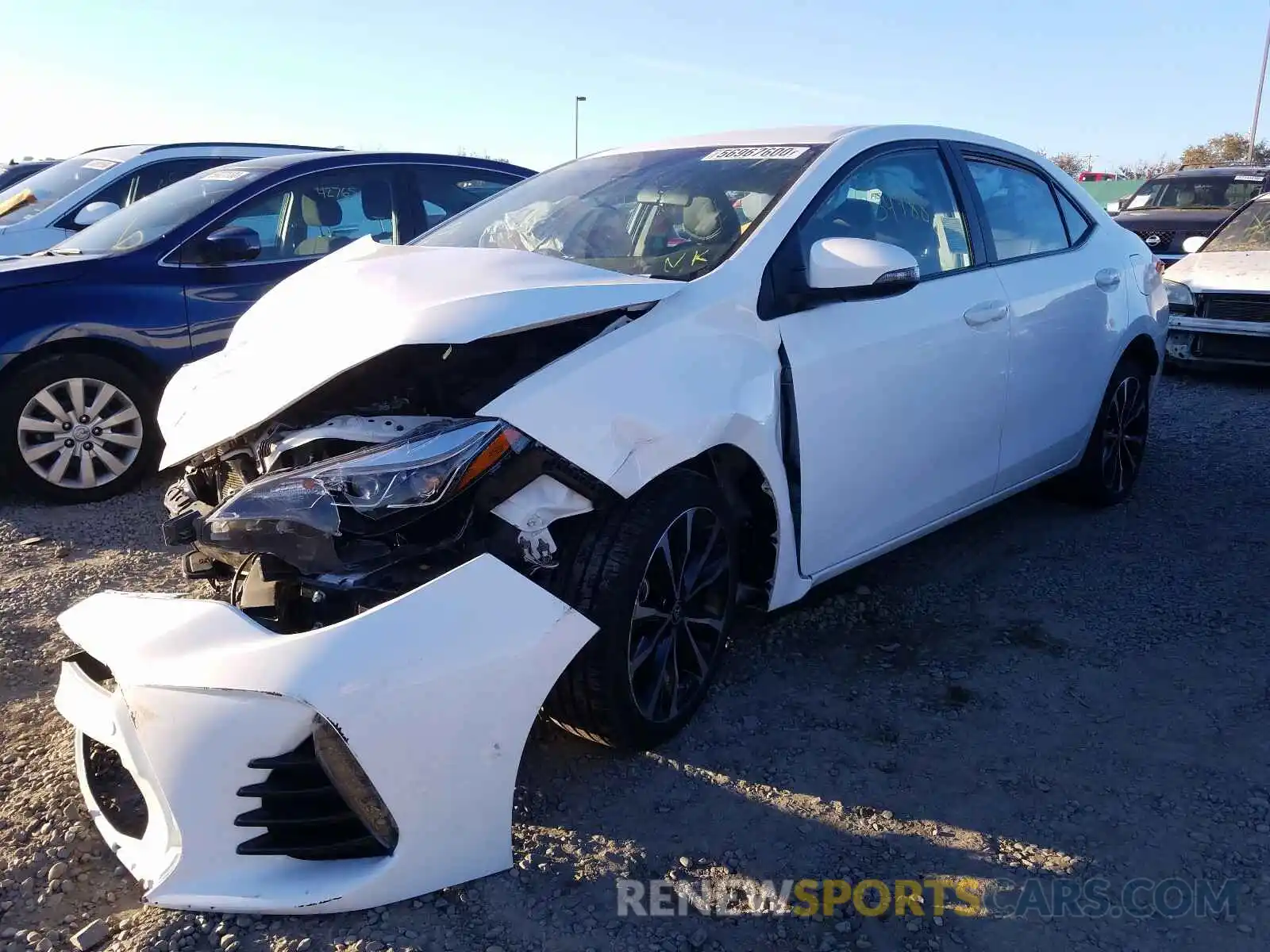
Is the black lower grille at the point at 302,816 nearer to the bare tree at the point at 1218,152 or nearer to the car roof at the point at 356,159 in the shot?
the car roof at the point at 356,159

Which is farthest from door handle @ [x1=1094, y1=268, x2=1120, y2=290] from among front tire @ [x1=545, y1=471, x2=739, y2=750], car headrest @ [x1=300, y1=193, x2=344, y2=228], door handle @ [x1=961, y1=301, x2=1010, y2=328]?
car headrest @ [x1=300, y1=193, x2=344, y2=228]

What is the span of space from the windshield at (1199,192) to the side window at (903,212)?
34.6ft

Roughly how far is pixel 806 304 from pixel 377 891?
1.96m

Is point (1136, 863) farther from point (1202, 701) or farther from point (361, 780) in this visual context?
point (361, 780)

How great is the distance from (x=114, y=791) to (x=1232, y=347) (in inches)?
321

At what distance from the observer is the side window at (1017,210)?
4.04m

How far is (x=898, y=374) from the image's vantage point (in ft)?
11.0

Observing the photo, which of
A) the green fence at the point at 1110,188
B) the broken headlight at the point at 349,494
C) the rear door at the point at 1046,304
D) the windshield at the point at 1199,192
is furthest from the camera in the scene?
the green fence at the point at 1110,188

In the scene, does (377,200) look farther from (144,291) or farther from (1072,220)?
(1072,220)

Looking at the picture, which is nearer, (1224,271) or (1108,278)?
(1108,278)

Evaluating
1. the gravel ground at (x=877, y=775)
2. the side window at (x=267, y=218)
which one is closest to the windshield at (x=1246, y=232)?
the gravel ground at (x=877, y=775)

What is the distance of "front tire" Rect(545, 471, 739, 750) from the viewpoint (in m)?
2.52

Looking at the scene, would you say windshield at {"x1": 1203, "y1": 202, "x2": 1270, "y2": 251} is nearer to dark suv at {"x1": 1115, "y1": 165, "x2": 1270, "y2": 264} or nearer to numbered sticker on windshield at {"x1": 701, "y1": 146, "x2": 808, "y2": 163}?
dark suv at {"x1": 1115, "y1": 165, "x2": 1270, "y2": 264}

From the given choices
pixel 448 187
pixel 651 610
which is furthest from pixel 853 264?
pixel 448 187
